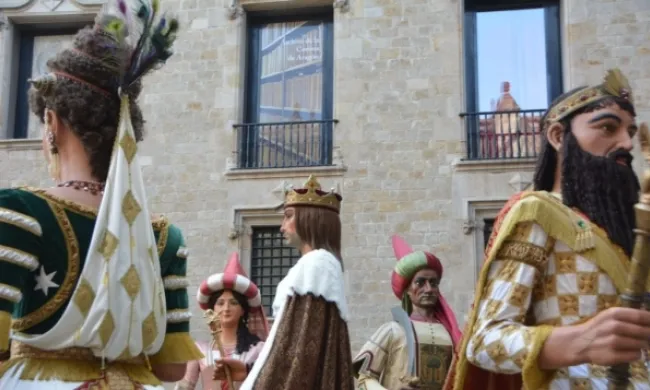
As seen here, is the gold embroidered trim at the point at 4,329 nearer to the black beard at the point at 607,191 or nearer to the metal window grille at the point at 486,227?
the black beard at the point at 607,191

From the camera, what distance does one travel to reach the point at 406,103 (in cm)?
1441

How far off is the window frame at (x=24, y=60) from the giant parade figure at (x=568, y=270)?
46.1ft

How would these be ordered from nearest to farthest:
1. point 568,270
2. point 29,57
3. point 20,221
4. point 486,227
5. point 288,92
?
1. point 20,221
2. point 568,270
3. point 486,227
4. point 288,92
5. point 29,57

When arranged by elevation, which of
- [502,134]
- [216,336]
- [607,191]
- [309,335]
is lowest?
[216,336]

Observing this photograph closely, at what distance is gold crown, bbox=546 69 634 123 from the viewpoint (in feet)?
10.3

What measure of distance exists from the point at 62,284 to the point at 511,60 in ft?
42.3

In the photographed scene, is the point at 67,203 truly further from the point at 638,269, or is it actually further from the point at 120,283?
the point at 638,269

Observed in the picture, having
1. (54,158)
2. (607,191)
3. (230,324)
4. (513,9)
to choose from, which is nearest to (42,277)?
(54,158)

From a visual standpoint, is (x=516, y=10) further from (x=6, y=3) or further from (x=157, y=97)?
(x=6, y=3)

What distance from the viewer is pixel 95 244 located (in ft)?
9.21

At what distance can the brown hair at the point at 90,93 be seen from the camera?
2992 millimetres

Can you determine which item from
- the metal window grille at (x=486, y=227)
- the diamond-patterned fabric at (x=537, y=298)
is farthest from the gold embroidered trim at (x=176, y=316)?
the metal window grille at (x=486, y=227)

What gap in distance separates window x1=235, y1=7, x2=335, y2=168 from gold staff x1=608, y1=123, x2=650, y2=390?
A: 1220 centimetres

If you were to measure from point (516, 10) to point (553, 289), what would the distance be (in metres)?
12.8
